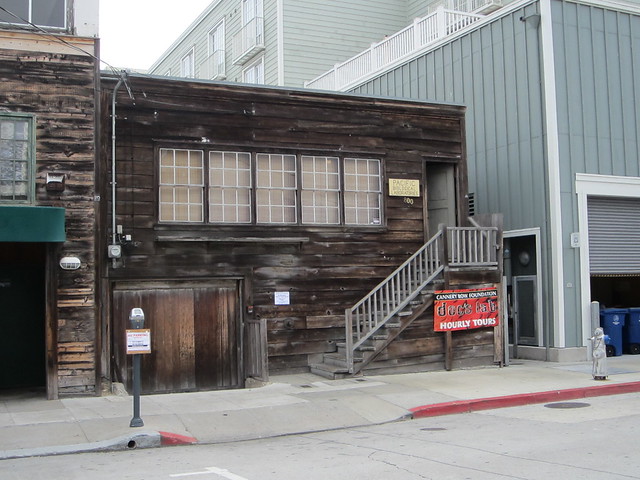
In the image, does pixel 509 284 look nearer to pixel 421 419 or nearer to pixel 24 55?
pixel 421 419

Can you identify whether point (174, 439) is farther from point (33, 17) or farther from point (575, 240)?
point (575, 240)

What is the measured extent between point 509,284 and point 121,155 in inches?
391

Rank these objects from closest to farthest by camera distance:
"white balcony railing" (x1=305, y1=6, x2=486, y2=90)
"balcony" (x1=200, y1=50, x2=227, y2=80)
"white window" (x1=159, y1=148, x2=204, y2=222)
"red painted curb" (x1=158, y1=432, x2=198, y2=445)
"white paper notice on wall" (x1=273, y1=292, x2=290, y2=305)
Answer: "red painted curb" (x1=158, y1=432, x2=198, y2=445), "white window" (x1=159, y1=148, x2=204, y2=222), "white paper notice on wall" (x1=273, y1=292, x2=290, y2=305), "white balcony railing" (x1=305, y1=6, x2=486, y2=90), "balcony" (x1=200, y1=50, x2=227, y2=80)

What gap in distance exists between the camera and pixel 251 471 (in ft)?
25.2

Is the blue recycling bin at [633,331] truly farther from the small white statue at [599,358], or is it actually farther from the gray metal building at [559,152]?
the small white statue at [599,358]

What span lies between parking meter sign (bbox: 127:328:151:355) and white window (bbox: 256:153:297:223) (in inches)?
195

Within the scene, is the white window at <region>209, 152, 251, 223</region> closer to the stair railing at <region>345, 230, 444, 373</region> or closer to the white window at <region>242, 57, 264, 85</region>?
the stair railing at <region>345, 230, 444, 373</region>

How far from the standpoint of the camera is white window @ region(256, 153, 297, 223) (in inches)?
578

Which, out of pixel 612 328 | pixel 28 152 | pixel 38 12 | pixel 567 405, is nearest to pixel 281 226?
pixel 28 152

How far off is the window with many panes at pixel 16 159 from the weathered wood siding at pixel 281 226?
1506 millimetres

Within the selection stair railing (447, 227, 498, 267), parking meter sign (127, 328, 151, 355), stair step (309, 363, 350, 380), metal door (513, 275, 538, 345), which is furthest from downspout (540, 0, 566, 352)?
parking meter sign (127, 328, 151, 355)

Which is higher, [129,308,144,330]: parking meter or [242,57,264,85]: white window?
[242,57,264,85]: white window

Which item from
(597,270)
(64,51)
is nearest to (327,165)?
(64,51)

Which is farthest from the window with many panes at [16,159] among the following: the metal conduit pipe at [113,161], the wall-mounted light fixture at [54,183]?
the metal conduit pipe at [113,161]
